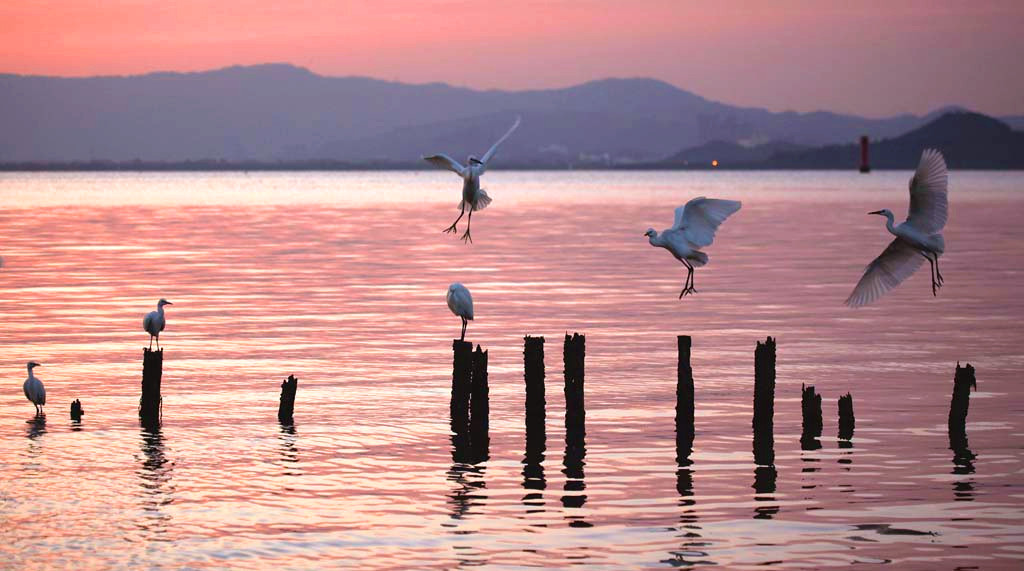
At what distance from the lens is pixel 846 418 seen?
76.1 ft

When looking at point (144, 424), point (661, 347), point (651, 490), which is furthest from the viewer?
point (661, 347)

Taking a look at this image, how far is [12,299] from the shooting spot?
43188mm

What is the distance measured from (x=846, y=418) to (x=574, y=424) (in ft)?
13.4

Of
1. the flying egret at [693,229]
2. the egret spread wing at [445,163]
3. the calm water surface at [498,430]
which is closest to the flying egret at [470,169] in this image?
the egret spread wing at [445,163]

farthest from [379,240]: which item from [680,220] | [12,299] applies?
[680,220]

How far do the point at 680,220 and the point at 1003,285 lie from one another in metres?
24.7

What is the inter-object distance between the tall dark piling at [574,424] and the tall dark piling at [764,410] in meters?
2.40

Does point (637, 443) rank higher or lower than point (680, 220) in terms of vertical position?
lower

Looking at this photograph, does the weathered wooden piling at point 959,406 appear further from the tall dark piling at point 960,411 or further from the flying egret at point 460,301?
the flying egret at point 460,301

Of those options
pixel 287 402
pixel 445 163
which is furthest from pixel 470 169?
pixel 287 402

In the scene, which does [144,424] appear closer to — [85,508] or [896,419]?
[85,508]

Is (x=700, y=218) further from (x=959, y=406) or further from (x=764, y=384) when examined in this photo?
(x=959, y=406)

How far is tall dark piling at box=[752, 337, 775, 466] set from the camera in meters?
21.6

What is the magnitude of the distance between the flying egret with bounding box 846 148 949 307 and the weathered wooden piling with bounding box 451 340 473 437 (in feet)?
19.5
